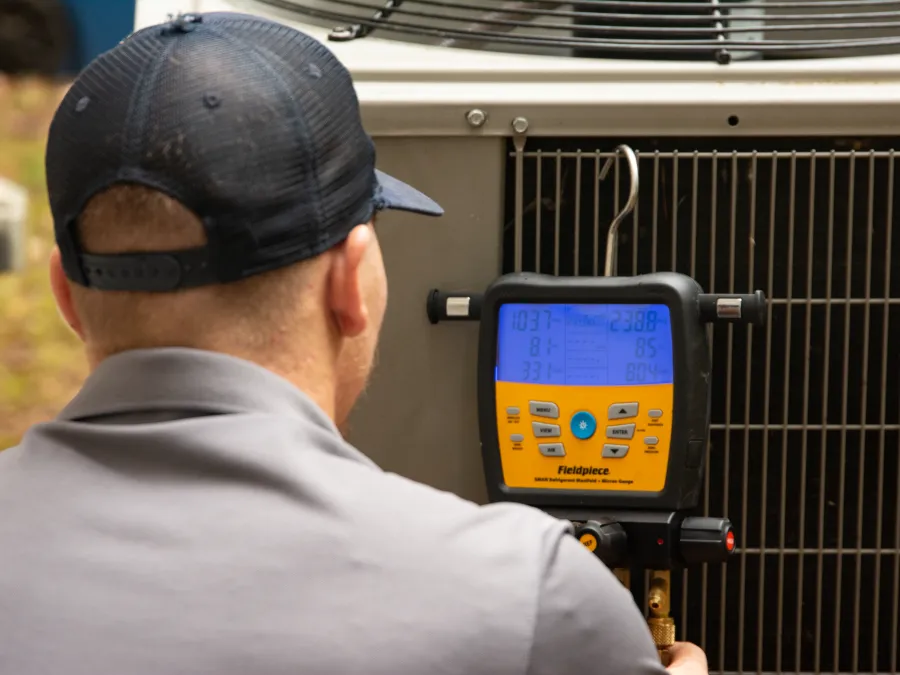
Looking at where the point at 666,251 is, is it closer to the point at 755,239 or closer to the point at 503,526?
the point at 755,239

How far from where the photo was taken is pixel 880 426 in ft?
4.10

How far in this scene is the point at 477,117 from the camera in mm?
1228

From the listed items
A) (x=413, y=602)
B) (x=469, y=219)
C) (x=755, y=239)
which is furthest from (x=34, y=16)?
(x=413, y=602)

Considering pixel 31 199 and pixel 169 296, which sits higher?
pixel 169 296

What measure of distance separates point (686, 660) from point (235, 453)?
52cm

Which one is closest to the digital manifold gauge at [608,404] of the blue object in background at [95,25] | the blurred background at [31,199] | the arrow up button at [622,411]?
the arrow up button at [622,411]

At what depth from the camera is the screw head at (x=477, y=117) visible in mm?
1228

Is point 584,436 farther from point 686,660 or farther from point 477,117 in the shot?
point 477,117

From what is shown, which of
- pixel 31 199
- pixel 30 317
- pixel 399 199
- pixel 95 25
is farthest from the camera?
pixel 30 317

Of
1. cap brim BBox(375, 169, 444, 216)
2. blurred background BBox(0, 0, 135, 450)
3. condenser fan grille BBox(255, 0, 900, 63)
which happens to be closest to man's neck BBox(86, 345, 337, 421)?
cap brim BBox(375, 169, 444, 216)

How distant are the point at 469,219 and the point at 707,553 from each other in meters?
0.38

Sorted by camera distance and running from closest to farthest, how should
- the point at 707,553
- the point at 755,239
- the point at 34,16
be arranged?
the point at 707,553, the point at 755,239, the point at 34,16

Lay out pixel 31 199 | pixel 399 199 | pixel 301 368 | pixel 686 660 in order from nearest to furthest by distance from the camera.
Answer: pixel 301 368 → pixel 399 199 → pixel 686 660 → pixel 31 199

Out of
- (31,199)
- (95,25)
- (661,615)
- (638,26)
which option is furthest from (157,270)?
(31,199)
